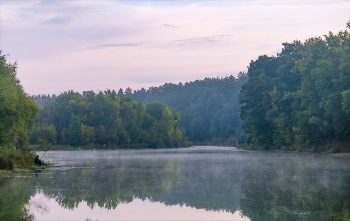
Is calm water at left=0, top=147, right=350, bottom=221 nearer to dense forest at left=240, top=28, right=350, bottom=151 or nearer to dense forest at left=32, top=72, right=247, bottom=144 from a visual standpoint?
dense forest at left=240, top=28, right=350, bottom=151

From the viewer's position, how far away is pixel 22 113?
30.4m

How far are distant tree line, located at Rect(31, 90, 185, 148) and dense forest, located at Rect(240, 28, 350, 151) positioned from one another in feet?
120

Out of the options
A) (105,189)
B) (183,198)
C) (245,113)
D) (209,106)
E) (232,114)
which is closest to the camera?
(183,198)

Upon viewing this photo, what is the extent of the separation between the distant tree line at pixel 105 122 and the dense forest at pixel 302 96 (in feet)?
120

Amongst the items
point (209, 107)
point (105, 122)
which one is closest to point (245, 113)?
point (105, 122)

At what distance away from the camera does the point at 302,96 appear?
63062mm

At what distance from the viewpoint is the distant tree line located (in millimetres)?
108000

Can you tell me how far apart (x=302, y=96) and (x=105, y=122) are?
60.1m

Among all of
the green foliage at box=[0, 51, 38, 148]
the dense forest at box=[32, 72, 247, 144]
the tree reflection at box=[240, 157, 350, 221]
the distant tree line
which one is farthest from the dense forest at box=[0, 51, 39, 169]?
the dense forest at box=[32, 72, 247, 144]

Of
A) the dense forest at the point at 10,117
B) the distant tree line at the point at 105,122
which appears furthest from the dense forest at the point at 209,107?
the dense forest at the point at 10,117

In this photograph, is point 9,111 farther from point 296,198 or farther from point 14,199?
point 296,198

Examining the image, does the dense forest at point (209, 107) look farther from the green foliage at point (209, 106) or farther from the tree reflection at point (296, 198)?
the tree reflection at point (296, 198)

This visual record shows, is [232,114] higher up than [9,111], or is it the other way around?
[9,111]

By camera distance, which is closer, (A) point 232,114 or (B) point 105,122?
(B) point 105,122
